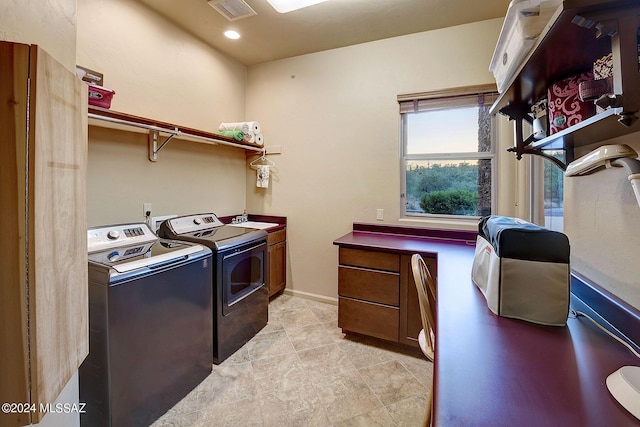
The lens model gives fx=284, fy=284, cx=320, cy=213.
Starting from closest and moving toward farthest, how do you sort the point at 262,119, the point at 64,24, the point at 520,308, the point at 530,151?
the point at 520,308 → the point at 64,24 → the point at 530,151 → the point at 262,119

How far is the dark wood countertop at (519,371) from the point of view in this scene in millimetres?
580

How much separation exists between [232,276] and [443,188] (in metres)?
2.11

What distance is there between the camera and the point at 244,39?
113 inches

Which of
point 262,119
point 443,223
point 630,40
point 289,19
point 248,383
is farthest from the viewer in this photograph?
point 262,119

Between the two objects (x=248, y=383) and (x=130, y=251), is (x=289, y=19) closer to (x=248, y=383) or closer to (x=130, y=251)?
(x=130, y=251)

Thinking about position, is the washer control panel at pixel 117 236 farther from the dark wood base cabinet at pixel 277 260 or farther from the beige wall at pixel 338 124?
the beige wall at pixel 338 124

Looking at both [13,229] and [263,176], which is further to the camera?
[263,176]

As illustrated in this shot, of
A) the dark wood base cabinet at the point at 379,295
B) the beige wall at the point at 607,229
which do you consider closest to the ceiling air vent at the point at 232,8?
the dark wood base cabinet at the point at 379,295

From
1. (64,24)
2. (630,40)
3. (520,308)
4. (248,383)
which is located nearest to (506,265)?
(520,308)

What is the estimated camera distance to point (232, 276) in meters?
2.21

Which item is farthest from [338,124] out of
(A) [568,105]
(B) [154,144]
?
(A) [568,105]

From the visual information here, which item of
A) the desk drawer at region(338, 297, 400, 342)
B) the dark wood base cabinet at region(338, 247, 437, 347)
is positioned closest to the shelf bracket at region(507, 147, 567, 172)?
the dark wood base cabinet at region(338, 247, 437, 347)

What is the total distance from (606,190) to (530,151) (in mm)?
436

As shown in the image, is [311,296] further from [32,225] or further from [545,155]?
[32,225]
